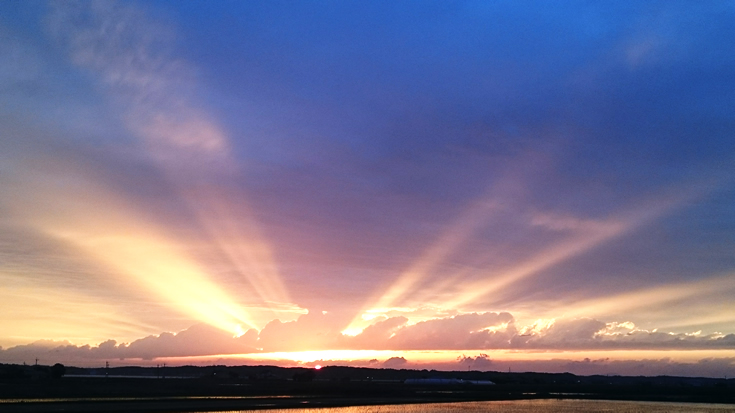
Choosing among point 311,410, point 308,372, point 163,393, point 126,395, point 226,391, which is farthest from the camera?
point 308,372

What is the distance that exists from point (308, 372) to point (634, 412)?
115987 millimetres

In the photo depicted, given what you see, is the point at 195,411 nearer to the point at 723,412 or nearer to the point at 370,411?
the point at 370,411

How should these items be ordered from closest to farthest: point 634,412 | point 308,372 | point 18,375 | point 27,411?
point 27,411, point 634,412, point 18,375, point 308,372

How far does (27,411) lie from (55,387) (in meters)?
46.2

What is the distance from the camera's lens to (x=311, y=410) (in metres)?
72.8

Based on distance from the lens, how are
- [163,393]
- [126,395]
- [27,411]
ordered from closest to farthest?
[27,411] → [126,395] → [163,393]

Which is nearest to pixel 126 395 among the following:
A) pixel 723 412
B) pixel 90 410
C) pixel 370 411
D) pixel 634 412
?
pixel 90 410

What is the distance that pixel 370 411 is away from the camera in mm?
72188

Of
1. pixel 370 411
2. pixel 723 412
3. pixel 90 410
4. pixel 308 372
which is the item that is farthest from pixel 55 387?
pixel 723 412

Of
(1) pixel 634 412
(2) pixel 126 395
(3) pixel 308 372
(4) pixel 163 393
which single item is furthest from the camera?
(3) pixel 308 372

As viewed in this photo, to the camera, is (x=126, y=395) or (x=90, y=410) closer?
(x=90, y=410)

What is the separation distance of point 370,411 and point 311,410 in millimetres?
7201

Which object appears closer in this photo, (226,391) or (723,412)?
(723,412)

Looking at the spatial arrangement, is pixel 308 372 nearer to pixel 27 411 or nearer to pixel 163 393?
pixel 163 393
